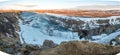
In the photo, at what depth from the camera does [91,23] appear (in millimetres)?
3184

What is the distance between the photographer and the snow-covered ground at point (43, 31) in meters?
3.15

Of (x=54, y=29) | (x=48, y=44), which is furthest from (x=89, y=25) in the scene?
(x=48, y=44)

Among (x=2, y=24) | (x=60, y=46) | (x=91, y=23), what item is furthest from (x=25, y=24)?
(x=91, y=23)

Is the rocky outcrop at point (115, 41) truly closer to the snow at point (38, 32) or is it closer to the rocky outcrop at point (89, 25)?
the rocky outcrop at point (89, 25)

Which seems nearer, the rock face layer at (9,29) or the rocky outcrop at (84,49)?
the rocky outcrop at (84,49)

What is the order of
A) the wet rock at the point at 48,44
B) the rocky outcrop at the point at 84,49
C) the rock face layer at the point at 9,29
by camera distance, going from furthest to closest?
the rock face layer at the point at 9,29 → the wet rock at the point at 48,44 → the rocky outcrop at the point at 84,49

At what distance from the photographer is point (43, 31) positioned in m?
3.26

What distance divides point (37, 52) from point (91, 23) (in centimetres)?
75

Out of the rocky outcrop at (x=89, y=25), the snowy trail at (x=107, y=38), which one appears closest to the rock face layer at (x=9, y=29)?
the rocky outcrop at (x=89, y=25)

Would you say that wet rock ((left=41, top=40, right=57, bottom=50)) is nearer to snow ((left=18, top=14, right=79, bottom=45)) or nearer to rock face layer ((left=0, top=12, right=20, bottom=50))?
snow ((left=18, top=14, right=79, bottom=45))

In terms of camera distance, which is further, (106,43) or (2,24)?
(2,24)

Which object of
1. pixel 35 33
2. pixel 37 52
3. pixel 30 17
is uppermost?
pixel 30 17

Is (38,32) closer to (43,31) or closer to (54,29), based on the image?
(43,31)

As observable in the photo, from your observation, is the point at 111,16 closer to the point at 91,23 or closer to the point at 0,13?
the point at 91,23
